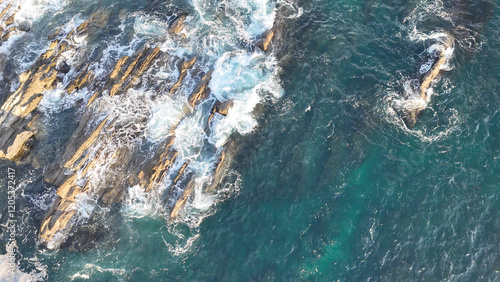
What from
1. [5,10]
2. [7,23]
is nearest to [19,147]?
[7,23]

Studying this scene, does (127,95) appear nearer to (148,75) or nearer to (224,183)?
(148,75)

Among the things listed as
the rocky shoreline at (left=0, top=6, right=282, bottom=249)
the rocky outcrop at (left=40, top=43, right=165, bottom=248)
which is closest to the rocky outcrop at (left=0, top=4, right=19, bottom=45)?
the rocky shoreline at (left=0, top=6, right=282, bottom=249)

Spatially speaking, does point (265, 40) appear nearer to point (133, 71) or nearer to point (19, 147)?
point (133, 71)

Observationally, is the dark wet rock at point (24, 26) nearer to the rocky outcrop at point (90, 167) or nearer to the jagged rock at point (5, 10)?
the jagged rock at point (5, 10)

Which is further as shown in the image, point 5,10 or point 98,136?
point 5,10

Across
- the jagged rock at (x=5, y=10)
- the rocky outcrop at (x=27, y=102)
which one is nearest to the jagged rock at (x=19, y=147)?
the rocky outcrop at (x=27, y=102)

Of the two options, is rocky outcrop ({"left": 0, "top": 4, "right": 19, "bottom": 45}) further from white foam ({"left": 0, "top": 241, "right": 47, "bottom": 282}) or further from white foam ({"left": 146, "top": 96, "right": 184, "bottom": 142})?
white foam ({"left": 0, "top": 241, "right": 47, "bottom": 282})
